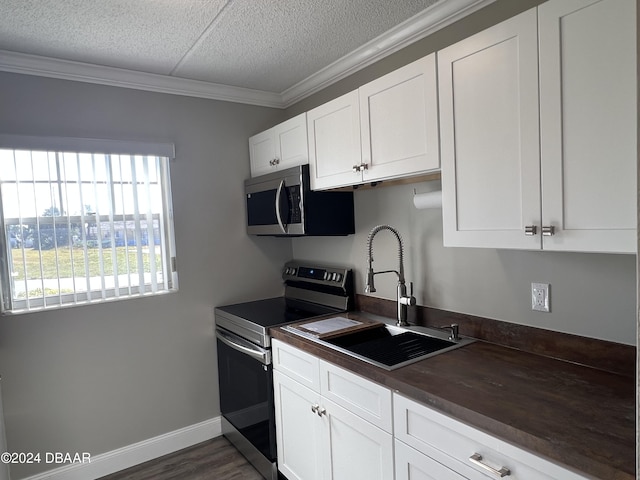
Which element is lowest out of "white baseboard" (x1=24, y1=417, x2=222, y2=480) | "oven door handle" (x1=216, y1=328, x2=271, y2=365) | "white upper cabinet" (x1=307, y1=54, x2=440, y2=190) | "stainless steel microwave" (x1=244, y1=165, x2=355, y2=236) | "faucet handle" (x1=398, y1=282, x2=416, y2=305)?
→ "white baseboard" (x1=24, y1=417, x2=222, y2=480)

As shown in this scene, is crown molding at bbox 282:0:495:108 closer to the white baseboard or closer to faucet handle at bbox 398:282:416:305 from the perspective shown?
faucet handle at bbox 398:282:416:305

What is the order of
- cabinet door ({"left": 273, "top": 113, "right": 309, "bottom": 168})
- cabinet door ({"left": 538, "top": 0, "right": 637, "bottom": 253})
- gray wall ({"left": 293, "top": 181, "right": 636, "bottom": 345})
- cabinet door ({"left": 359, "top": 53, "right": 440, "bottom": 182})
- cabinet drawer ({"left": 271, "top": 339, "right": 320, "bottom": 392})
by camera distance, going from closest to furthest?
cabinet door ({"left": 538, "top": 0, "right": 637, "bottom": 253})
gray wall ({"left": 293, "top": 181, "right": 636, "bottom": 345})
cabinet door ({"left": 359, "top": 53, "right": 440, "bottom": 182})
cabinet drawer ({"left": 271, "top": 339, "right": 320, "bottom": 392})
cabinet door ({"left": 273, "top": 113, "right": 309, "bottom": 168})

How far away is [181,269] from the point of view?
2.68 metres

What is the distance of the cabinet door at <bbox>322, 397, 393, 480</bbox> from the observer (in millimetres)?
1503

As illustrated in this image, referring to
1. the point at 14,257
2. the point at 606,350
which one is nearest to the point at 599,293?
the point at 606,350

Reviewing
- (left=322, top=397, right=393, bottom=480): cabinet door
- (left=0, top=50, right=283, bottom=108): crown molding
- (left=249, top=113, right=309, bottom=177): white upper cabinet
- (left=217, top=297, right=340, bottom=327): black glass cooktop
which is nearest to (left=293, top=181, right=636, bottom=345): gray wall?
(left=217, top=297, right=340, bottom=327): black glass cooktop

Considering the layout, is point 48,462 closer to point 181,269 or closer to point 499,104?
point 181,269

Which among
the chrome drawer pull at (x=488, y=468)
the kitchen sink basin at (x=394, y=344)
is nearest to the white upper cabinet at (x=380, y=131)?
the kitchen sink basin at (x=394, y=344)

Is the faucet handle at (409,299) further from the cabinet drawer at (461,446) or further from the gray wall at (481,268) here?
Answer: the cabinet drawer at (461,446)

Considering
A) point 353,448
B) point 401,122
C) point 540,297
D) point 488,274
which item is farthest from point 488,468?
point 401,122

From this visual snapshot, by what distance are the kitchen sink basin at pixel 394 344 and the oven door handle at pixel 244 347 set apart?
0.25 metres

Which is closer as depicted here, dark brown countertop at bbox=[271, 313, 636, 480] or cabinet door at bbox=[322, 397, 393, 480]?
dark brown countertop at bbox=[271, 313, 636, 480]

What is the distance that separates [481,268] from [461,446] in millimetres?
867

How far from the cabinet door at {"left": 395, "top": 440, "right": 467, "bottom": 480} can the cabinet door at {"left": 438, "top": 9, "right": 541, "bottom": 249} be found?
75 centimetres
